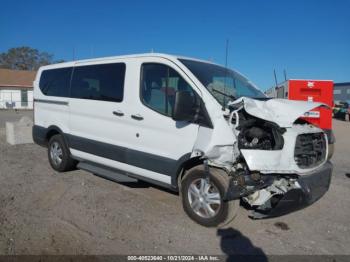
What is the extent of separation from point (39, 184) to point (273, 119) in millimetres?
4329

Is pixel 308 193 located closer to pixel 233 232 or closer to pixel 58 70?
pixel 233 232

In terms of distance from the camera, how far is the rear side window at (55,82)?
663cm

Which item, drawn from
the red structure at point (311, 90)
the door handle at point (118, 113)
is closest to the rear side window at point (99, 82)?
the door handle at point (118, 113)

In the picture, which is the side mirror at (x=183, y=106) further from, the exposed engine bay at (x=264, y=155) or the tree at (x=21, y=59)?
the tree at (x=21, y=59)

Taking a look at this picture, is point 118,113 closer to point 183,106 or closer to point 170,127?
point 170,127

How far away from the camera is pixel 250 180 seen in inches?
159

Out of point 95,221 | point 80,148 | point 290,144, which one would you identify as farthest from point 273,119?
point 80,148

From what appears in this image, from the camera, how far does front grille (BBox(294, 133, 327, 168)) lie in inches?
163

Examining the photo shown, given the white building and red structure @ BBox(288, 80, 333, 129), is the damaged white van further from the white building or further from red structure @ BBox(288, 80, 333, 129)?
the white building

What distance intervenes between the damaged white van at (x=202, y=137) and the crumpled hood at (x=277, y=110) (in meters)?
0.01

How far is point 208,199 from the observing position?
4297mm

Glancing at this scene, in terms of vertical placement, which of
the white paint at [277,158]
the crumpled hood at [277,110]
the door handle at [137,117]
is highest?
the crumpled hood at [277,110]

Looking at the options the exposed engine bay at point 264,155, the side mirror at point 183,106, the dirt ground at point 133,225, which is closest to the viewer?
the dirt ground at point 133,225

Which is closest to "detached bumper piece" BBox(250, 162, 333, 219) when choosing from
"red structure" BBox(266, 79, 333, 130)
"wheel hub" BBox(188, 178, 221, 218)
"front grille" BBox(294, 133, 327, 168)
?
"front grille" BBox(294, 133, 327, 168)
